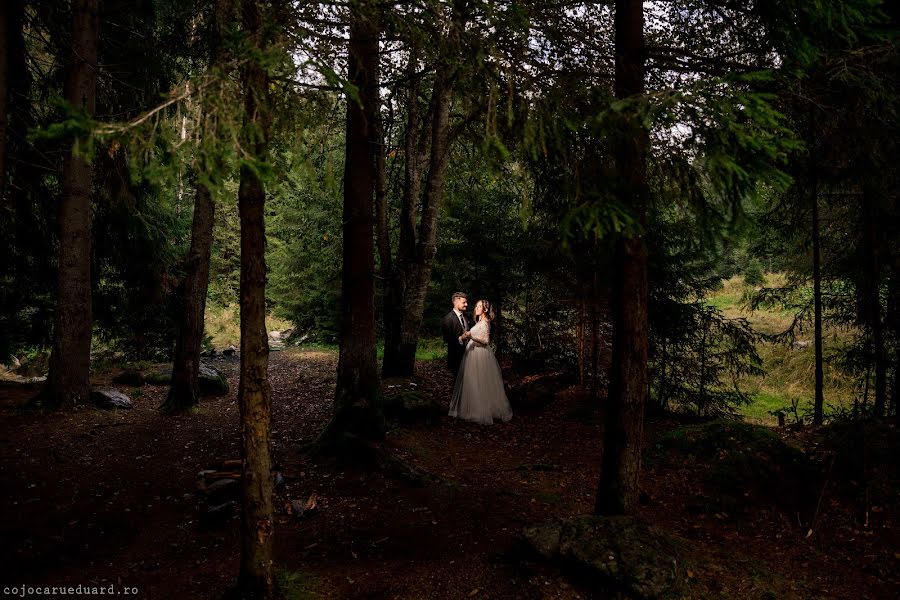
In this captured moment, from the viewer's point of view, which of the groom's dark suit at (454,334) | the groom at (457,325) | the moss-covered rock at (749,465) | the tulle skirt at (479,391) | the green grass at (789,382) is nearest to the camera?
the moss-covered rock at (749,465)

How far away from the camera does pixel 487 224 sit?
507 inches

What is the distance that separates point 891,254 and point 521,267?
7291 mm

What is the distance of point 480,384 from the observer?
405 inches

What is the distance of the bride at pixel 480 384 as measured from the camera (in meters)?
10.2

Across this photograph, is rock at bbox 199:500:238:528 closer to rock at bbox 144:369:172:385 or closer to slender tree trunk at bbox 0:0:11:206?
slender tree trunk at bbox 0:0:11:206

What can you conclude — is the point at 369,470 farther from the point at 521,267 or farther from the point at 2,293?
the point at 2,293

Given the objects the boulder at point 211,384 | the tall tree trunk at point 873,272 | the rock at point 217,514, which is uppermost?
the tall tree trunk at point 873,272

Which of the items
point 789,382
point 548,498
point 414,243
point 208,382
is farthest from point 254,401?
point 789,382

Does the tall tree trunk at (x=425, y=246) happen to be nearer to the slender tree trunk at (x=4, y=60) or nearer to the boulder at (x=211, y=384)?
the boulder at (x=211, y=384)

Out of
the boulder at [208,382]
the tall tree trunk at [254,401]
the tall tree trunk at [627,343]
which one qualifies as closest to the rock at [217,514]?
the tall tree trunk at [254,401]

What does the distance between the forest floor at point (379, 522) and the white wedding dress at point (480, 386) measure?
4.25 feet

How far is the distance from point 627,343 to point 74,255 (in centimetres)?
951

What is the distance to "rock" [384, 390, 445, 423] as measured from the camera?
30.8 ft

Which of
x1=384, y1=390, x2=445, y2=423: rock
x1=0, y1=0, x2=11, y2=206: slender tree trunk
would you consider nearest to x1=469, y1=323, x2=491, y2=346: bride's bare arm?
x1=384, y1=390, x2=445, y2=423: rock
